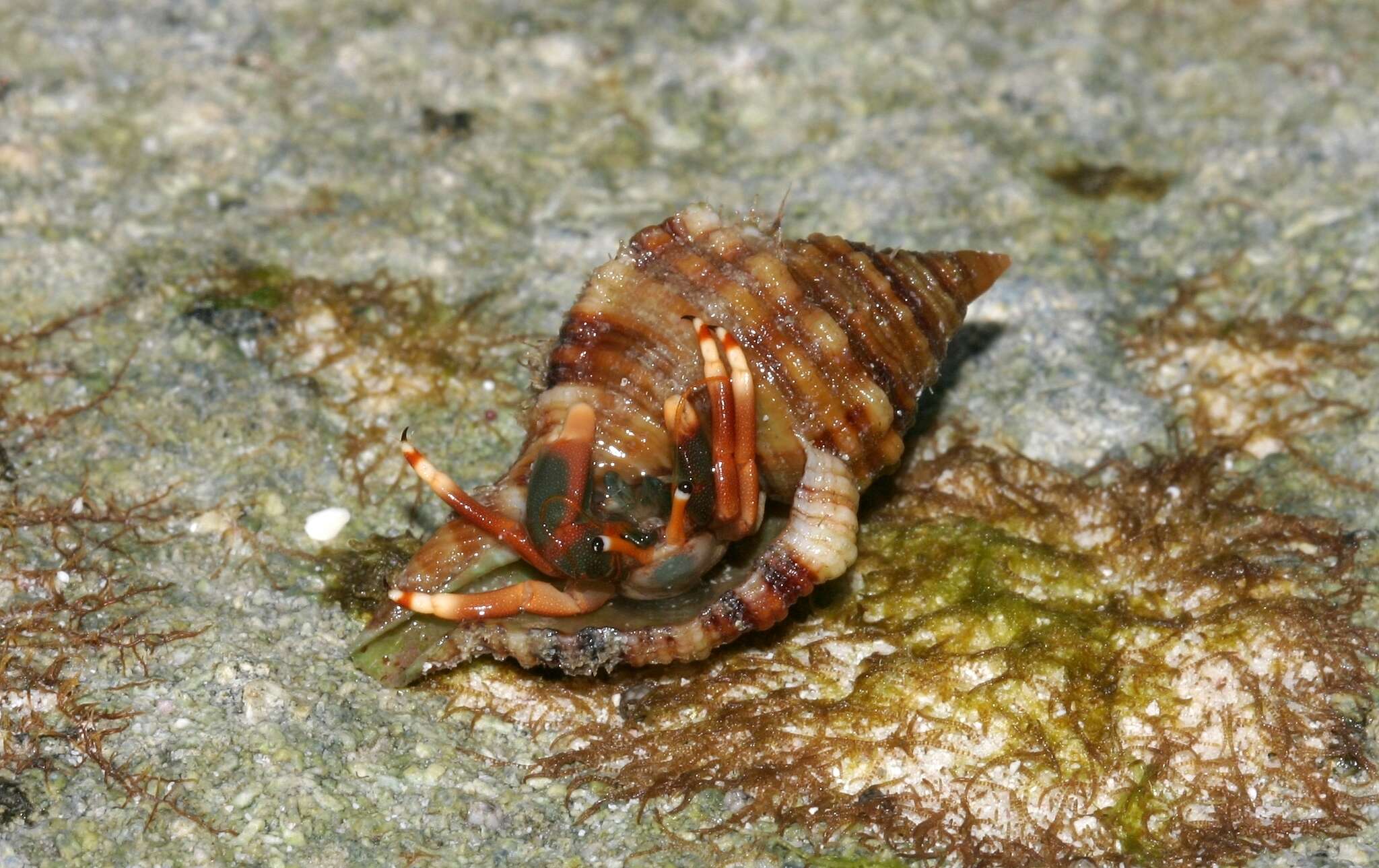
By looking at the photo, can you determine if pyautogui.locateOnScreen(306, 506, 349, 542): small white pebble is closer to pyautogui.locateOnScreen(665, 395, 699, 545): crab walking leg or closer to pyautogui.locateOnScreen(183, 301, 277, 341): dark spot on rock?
pyautogui.locateOnScreen(183, 301, 277, 341): dark spot on rock

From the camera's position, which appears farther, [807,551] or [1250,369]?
[1250,369]

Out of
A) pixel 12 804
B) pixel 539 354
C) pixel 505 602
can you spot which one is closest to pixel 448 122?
pixel 539 354

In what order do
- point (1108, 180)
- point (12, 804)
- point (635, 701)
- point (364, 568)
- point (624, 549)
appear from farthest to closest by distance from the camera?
point (1108, 180), point (364, 568), point (635, 701), point (624, 549), point (12, 804)

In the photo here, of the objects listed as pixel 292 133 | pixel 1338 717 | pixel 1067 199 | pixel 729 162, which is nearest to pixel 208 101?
pixel 292 133

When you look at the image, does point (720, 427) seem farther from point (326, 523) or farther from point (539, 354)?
point (326, 523)

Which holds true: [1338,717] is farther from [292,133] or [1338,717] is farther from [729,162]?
[292,133]

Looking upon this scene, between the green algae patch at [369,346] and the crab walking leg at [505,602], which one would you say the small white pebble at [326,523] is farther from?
the crab walking leg at [505,602]
